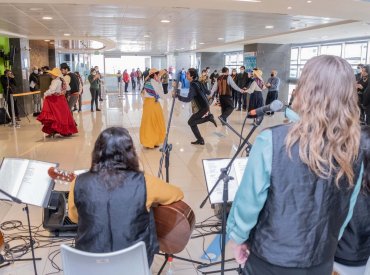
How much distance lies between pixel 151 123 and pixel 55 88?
7.49 ft

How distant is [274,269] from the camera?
1404mm

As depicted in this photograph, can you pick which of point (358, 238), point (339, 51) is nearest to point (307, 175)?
point (358, 238)

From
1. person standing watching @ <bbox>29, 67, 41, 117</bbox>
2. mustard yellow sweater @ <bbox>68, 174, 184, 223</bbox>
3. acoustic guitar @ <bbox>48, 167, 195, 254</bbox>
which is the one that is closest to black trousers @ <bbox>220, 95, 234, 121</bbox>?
person standing watching @ <bbox>29, 67, 41, 117</bbox>

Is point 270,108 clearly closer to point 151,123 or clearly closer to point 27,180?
point 27,180

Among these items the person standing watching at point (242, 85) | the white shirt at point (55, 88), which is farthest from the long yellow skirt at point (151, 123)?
the person standing watching at point (242, 85)

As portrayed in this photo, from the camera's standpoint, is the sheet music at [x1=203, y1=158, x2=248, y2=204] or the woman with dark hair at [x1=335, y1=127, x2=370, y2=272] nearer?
the woman with dark hair at [x1=335, y1=127, x2=370, y2=272]

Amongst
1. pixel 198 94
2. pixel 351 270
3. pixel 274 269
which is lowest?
pixel 351 270

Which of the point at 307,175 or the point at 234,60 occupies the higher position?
the point at 234,60

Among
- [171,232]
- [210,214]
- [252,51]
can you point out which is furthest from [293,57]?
[171,232]

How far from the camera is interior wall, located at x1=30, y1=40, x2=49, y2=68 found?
13727 millimetres

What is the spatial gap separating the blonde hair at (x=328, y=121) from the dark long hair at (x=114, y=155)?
0.91 m

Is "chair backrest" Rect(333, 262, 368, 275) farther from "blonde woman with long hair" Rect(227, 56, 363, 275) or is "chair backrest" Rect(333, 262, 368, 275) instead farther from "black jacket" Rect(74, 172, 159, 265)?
"black jacket" Rect(74, 172, 159, 265)

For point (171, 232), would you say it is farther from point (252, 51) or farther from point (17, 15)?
point (252, 51)

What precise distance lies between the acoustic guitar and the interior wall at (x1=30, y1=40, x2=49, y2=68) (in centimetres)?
1261
